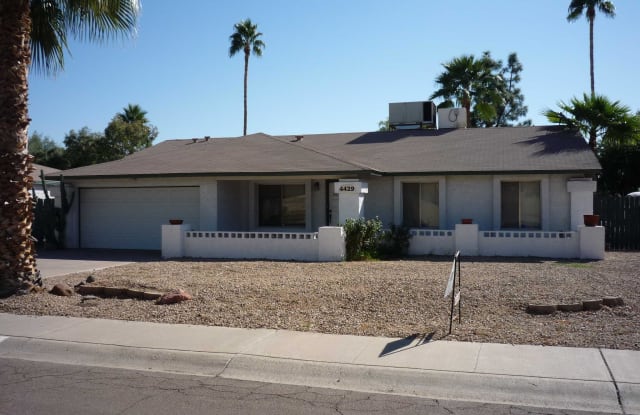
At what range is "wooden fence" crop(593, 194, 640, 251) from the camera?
20.2 m

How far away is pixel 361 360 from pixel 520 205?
535 inches

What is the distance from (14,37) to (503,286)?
1011cm

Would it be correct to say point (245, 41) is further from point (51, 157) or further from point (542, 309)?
point (542, 309)

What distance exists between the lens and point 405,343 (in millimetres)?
8359

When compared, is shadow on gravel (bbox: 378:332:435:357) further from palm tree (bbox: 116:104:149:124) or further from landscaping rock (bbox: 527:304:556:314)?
palm tree (bbox: 116:104:149:124)

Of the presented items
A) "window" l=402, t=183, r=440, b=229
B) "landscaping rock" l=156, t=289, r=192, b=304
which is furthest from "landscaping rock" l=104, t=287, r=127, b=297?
"window" l=402, t=183, r=440, b=229

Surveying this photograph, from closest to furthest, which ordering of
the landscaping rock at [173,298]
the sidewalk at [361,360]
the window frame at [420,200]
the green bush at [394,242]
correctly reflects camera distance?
1. the sidewalk at [361,360]
2. the landscaping rock at [173,298]
3. the green bush at [394,242]
4. the window frame at [420,200]

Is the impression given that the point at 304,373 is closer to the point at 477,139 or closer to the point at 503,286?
the point at 503,286

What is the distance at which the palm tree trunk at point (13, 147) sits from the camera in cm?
1166

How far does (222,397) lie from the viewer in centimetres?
669

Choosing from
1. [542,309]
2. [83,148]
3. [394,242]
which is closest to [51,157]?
[83,148]

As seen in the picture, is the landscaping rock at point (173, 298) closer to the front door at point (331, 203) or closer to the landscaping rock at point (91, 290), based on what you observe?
the landscaping rock at point (91, 290)

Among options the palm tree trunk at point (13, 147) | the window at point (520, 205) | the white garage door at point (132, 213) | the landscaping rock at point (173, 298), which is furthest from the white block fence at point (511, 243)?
the palm tree trunk at point (13, 147)

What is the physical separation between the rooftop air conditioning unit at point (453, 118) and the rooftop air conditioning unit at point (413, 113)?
38 cm
